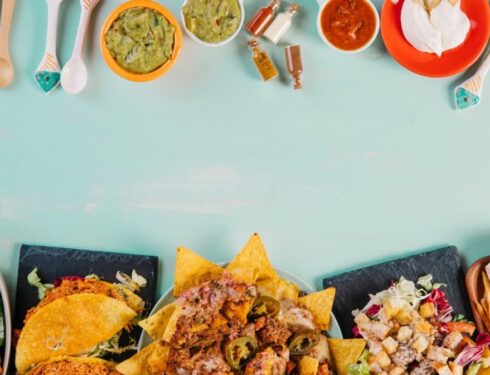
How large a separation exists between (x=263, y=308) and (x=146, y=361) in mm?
501

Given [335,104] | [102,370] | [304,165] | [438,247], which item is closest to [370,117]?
[335,104]

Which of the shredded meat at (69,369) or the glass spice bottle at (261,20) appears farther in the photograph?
the glass spice bottle at (261,20)

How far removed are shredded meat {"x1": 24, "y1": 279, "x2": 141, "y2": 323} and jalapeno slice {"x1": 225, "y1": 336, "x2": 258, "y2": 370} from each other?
553 mm

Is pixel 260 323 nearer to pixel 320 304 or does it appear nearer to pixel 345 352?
pixel 320 304

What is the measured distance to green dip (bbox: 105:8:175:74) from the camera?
2998mm

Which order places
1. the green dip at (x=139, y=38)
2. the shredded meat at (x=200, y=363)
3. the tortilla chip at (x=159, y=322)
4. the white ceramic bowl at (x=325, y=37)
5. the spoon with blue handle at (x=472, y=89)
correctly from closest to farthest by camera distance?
the shredded meat at (x=200, y=363), the tortilla chip at (x=159, y=322), the green dip at (x=139, y=38), the white ceramic bowl at (x=325, y=37), the spoon with blue handle at (x=472, y=89)

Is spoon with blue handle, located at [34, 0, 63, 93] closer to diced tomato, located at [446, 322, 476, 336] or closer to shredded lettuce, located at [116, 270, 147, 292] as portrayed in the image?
shredded lettuce, located at [116, 270, 147, 292]

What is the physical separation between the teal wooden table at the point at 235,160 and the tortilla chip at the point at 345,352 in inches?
14.2

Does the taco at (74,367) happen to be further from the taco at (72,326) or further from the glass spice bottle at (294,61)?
the glass spice bottle at (294,61)

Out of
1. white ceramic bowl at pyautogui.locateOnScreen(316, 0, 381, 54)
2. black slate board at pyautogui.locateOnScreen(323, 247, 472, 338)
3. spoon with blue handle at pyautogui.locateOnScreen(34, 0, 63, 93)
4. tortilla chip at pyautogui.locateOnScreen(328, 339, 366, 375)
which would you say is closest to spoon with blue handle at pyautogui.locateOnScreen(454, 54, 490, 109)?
white ceramic bowl at pyautogui.locateOnScreen(316, 0, 381, 54)

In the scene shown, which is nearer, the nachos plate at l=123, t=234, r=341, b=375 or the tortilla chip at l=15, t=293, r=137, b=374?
the nachos plate at l=123, t=234, r=341, b=375

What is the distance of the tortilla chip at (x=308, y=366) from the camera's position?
111 inches

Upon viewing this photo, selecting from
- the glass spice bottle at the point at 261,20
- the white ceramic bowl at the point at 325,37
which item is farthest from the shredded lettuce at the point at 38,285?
the white ceramic bowl at the point at 325,37

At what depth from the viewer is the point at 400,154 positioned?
129 inches
